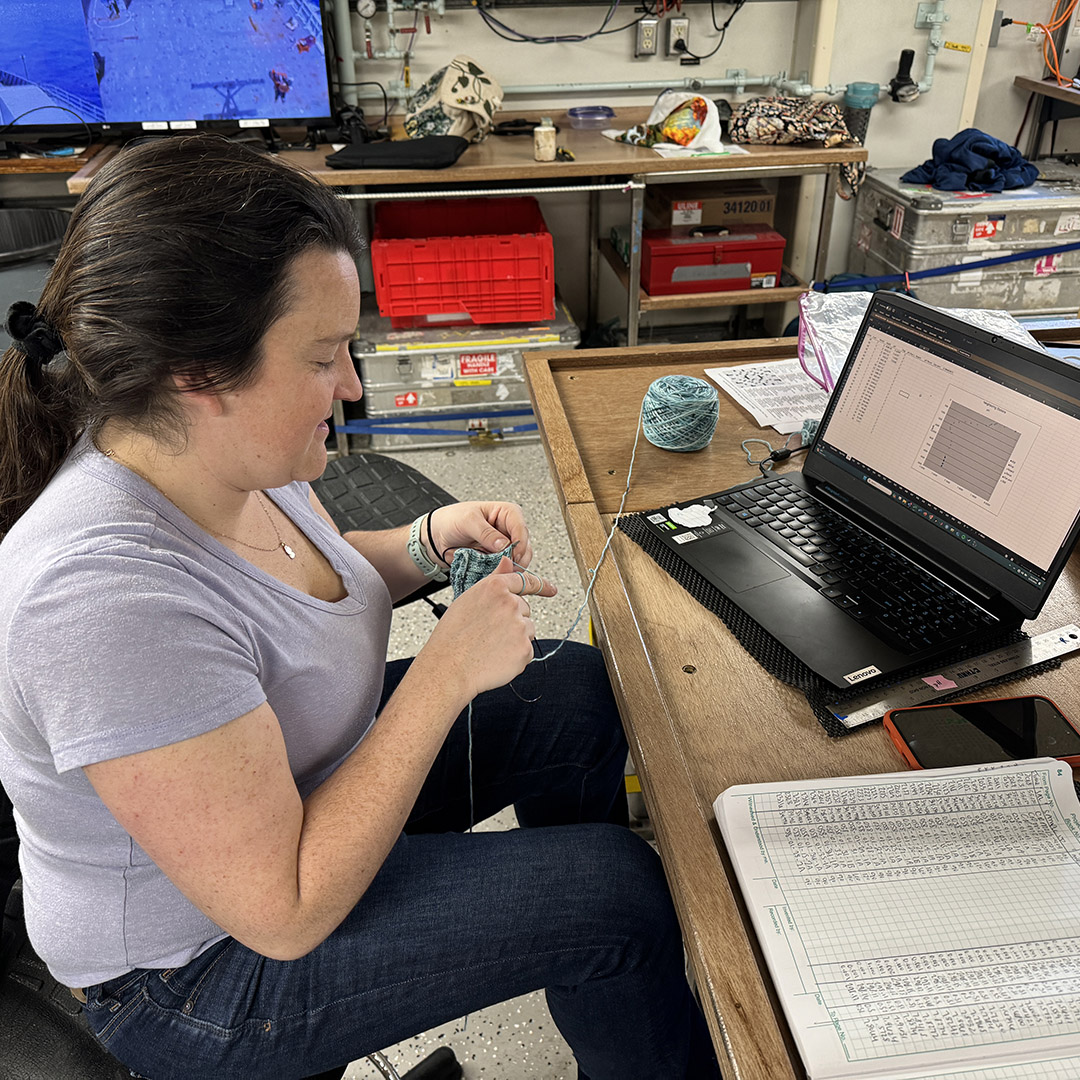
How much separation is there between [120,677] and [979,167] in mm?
3025

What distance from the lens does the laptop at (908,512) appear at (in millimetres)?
933

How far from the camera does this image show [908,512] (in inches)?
42.7

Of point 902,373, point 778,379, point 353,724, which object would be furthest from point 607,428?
point 353,724

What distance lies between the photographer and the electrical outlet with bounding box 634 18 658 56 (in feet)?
10.0

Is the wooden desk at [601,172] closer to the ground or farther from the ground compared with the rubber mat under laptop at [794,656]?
farther from the ground

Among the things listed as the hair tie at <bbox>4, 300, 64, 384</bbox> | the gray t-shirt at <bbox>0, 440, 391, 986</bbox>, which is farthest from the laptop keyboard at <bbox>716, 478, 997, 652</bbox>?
the hair tie at <bbox>4, 300, 64, 384</bbox>

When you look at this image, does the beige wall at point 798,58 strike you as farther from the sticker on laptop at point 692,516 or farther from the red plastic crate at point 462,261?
the sticker on laptop at point 692,516

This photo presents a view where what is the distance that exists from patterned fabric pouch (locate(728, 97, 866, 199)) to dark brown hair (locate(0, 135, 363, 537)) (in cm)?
229

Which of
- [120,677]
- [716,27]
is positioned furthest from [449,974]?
[716,27]

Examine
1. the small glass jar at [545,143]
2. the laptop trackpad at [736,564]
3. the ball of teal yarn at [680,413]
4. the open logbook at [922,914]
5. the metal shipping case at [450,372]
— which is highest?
the small glass jar at [545,143]

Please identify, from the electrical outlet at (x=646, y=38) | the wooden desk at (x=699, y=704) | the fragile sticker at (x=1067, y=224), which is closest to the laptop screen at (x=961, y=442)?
the wooden desk at (x=699, y=704)

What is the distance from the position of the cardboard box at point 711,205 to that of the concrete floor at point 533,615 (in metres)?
0.84

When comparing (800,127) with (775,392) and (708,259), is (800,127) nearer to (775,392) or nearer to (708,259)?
(708,259)

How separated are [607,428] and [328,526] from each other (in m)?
0.46
